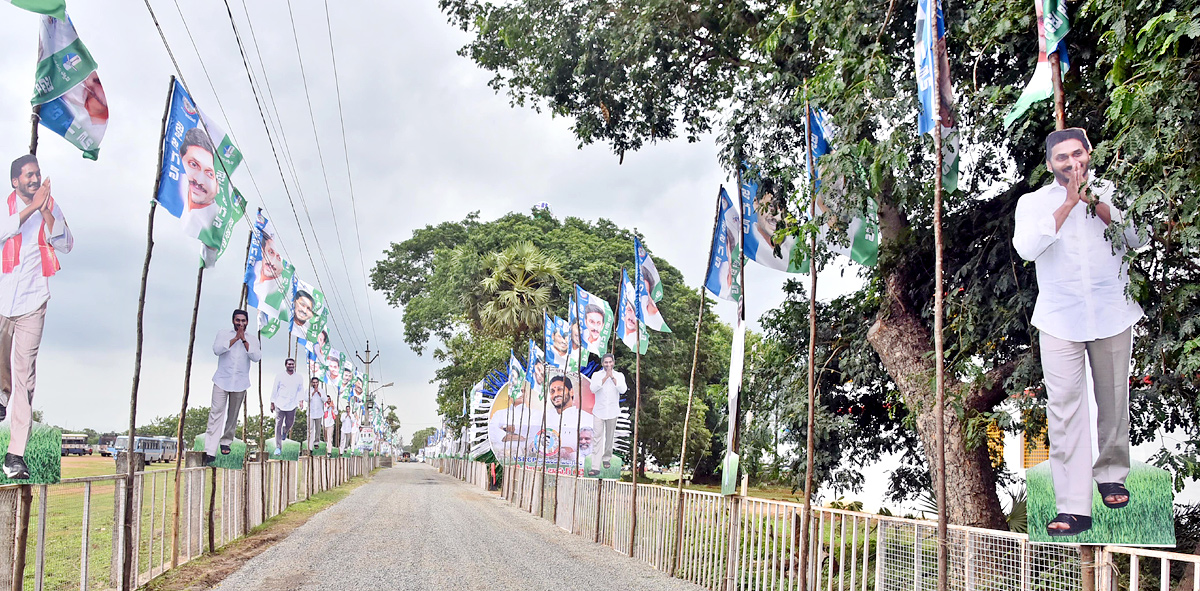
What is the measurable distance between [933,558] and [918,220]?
20.4ft

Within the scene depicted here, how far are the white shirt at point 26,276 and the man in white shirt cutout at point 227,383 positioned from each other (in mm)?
5815

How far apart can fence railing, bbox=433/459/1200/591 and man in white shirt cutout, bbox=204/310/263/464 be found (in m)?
5.77

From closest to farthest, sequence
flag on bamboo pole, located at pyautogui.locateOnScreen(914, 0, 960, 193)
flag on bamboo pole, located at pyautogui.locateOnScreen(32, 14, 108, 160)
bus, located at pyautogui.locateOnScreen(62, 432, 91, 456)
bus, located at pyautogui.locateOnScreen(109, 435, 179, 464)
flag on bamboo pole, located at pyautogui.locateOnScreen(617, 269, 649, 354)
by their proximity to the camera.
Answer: flag on bamboo pole, located at pyautogui.locateOnScreen(914, 0, 960, 193), flag on bamboo pole, located at pyautogui.locateOnScreen(32, 14, 108, 160), flag on bamboo pole, located at pyautogui.locateOnScreen(617, 269, 649, 354), bus, located at pyautogui.locateOnScreen(109, 435, 179, 464), bus, located at pyautogui.locateOnScreen(62, 432, 91, 456)

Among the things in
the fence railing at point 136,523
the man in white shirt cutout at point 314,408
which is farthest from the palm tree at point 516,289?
the fence railing at point 136,523

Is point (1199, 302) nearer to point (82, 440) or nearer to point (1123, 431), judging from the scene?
point (1123, 431)

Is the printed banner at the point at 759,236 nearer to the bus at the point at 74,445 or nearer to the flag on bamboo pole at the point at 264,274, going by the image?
the flag on bamboo pole at the point at 264,274

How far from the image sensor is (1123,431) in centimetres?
534

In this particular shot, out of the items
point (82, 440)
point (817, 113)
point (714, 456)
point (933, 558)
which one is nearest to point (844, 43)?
point (817, 113)

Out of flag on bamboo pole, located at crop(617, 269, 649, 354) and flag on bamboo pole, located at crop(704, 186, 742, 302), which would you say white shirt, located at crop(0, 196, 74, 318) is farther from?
flag on bamboo pole, located at crop(617, 269, 649, 354)

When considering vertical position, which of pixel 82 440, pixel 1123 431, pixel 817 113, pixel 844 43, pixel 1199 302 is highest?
pixel 844 43

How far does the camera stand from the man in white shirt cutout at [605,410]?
22475 millimetres

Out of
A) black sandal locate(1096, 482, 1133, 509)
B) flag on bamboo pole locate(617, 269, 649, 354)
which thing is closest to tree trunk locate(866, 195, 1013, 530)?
flag on bamboo pole locate(617, 269, 649, 354)

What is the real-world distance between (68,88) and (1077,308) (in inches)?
282

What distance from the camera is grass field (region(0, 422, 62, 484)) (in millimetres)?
6484
